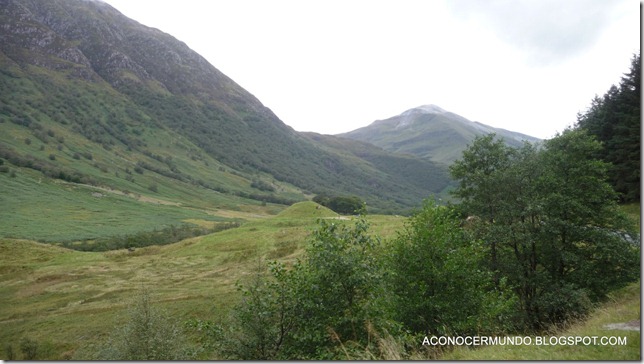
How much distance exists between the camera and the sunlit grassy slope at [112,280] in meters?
41.6

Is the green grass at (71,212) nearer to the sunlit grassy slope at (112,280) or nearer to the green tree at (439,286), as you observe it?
the sunlit grassy slope at (112,280)

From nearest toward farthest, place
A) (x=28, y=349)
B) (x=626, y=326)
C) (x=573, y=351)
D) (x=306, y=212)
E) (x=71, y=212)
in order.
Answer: (x=573, y=351)
(x=626, y=326)
(x=28, y=349)
(x=306, y=212)
(x=71, y=212)

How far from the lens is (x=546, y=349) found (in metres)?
11.4

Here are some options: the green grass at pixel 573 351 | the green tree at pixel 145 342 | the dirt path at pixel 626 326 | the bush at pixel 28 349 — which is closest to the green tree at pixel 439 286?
the dirt path at pixel 626 326

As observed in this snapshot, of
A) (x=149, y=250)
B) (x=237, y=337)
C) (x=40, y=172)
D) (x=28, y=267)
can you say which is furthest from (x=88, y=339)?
(x=40, y=172)

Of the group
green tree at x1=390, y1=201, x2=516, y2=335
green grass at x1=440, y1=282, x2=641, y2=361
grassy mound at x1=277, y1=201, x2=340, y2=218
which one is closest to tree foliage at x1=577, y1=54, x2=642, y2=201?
green tree at x1=390, y1=201, x2=516, y2=335

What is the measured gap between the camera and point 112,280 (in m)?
62.4

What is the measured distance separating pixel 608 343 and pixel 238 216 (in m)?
179

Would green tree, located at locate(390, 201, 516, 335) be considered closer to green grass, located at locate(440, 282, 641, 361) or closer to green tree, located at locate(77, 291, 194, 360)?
green grass, located at locate(440, 282, 641, 361)

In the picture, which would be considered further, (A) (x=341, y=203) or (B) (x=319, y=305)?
(A) (x=341, y=203)

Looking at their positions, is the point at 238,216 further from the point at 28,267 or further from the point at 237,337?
the point at 237,337

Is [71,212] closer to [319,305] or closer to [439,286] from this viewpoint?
[439,286]

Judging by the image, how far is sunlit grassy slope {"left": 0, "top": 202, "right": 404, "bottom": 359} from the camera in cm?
4162

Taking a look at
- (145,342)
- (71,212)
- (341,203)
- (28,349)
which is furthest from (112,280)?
(341,203)
